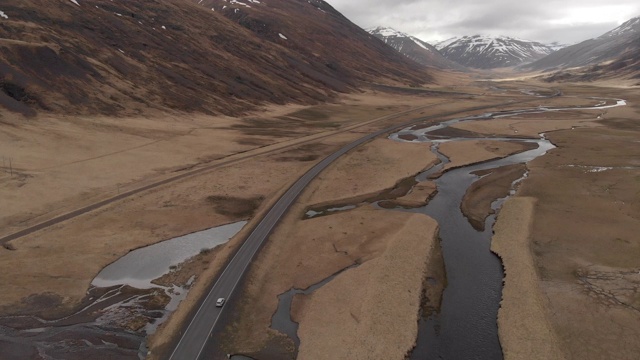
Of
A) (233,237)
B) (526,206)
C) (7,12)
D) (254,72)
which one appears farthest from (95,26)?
(526,206)

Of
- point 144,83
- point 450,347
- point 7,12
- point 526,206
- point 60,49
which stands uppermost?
point 7,12

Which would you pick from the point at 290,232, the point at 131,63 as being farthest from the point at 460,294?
the point at 131,63

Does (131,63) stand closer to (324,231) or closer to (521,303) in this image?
(324,231)

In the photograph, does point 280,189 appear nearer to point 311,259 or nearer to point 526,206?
point 311,259

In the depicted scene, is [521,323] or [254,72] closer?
[521,323]

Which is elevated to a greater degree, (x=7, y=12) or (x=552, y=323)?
(x=7, y=12)
